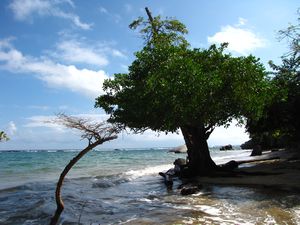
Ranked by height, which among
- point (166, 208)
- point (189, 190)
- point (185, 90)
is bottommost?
point (166, 208)

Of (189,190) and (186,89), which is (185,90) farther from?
(189,190)

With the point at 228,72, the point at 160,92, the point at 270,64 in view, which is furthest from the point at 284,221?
the point at 270,64

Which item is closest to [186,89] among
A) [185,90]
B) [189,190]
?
[185,90]

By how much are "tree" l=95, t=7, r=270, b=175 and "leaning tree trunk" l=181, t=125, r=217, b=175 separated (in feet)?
0.24

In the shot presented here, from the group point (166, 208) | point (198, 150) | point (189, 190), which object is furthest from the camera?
point (198, 150)

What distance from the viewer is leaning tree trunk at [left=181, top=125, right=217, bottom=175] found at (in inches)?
915

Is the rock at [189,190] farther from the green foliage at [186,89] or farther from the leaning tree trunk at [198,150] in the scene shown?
the leaning tree trunk at [198,150]

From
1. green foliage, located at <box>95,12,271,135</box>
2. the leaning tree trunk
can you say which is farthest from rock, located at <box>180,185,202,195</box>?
the leaning tree trunk

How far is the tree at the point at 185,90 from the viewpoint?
17.8 metres

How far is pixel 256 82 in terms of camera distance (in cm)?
1991

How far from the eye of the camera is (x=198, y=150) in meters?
23.4

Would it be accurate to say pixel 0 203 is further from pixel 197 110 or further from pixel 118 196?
pixel 197 110

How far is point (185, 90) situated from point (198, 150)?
703cm

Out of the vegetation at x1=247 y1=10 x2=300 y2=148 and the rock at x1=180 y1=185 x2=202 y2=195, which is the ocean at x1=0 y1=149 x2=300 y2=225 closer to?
the rock at x1=180 y1=185 x2=202 y2=195
